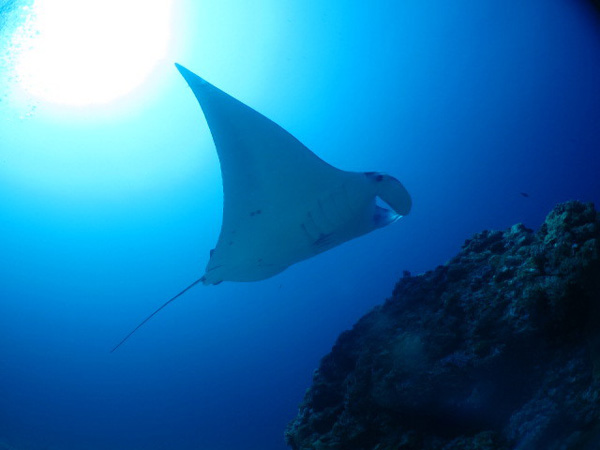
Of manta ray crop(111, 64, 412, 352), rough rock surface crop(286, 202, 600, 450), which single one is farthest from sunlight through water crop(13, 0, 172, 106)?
rough rock surface crop(286, 202, 600, 450)

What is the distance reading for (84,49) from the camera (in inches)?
250

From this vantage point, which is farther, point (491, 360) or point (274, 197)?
point (274, 197)

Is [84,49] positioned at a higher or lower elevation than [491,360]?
higher

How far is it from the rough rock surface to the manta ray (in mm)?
1105

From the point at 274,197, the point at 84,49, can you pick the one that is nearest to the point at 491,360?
the point at 274,197

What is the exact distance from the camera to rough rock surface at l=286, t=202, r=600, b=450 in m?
2.38

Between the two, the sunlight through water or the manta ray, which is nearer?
the manta ray

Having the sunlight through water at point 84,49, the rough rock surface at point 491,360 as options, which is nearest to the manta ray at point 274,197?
the rough rock surface at point 491,360

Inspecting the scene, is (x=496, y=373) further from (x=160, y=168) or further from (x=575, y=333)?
(x=160, y=168)

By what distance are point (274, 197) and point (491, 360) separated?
2.34m

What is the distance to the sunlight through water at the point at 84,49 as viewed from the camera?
5.61 meters

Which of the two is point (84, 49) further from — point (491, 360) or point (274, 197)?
point (491, 360)

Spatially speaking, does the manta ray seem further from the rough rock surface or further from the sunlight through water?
the sunlight through water

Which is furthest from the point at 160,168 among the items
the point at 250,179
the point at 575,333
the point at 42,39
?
the point at 575,333
